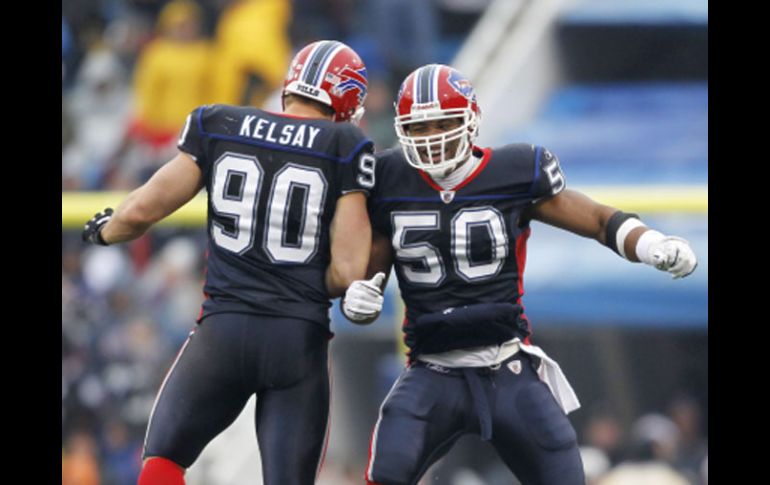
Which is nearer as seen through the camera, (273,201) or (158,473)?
(158,473)

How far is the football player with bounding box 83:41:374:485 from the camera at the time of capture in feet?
14.1

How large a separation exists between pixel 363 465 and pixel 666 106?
3565mm

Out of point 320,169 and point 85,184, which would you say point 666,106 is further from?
point 320,169

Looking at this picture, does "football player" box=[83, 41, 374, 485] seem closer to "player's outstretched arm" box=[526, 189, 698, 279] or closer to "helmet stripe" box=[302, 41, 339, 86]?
"helmet stripe" box=[302, 41, 339, 86]

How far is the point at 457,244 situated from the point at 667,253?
660 mm

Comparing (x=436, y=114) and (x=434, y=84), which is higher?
(x=434, y=84)

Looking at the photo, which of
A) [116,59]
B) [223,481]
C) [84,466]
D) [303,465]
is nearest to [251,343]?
[303,465]

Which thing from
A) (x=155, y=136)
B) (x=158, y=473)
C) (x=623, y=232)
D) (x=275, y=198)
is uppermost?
(x=155, y=136)

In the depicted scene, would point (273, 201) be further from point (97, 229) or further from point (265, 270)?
point (97, 229)

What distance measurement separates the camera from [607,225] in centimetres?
455

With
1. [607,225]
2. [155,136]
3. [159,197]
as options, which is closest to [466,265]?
[607,225]

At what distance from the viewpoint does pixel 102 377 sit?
9.14 meters

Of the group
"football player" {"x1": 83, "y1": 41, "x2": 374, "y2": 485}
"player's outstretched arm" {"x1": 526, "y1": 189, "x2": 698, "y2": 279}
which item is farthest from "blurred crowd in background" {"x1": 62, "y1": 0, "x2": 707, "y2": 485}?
"football player" {"x1": 83, "y1": 41, "x2": 374, "y2": 485}

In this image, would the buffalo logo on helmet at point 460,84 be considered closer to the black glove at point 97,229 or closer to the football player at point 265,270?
the football player at point 265,270
